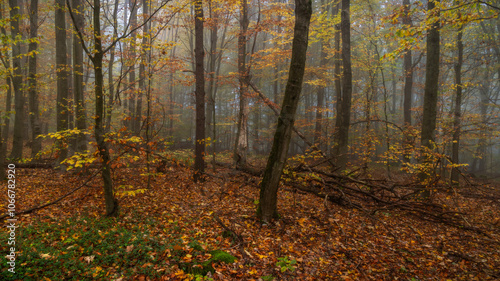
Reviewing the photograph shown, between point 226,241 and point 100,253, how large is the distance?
86.9 inches

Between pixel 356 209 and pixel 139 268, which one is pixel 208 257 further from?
pixel 356 209

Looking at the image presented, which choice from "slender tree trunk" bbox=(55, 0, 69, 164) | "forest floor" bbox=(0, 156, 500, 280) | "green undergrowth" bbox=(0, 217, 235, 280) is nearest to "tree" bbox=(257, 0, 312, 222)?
"forest floor" bbox=(0, 156, 500, 280)

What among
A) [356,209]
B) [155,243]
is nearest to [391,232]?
[356,209]

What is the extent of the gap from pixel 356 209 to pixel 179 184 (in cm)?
605

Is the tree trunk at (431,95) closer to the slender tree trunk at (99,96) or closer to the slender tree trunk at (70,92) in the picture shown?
the slender tree trunk at (99,96)

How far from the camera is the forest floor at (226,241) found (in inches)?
143

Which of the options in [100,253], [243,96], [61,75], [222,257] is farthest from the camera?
[243,96]

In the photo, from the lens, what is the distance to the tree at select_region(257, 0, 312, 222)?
197 inches

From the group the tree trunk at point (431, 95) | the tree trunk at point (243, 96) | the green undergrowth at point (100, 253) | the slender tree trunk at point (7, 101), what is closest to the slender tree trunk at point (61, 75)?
the slender tree trunk at point (7, 101)

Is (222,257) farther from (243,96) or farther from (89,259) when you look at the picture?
(243,96)

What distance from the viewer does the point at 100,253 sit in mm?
3822

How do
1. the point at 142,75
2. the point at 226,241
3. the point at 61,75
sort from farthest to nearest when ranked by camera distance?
the point at 142,75 → the point at 61,75 → the point at 226,241

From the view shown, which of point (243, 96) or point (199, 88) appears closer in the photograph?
point (199, 88)

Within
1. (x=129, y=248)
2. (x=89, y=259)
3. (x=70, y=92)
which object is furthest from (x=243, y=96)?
(x=70, y=92)
